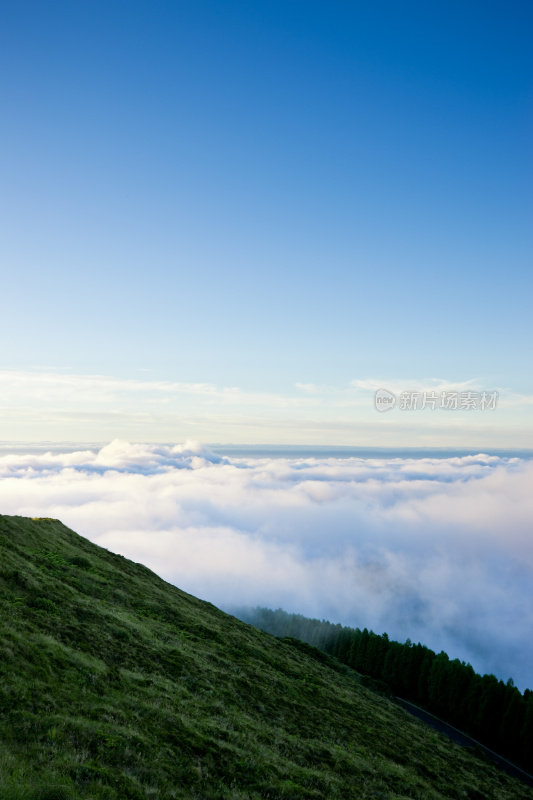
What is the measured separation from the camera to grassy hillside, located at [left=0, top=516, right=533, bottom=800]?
1423cm

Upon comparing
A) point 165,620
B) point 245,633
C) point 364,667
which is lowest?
point 364,667

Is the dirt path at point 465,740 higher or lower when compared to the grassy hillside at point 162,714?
lower

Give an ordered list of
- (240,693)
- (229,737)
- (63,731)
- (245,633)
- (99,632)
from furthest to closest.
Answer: (245,633) < (240,693) < (99,632) < (229,737) < (63,731)

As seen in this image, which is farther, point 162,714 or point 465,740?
point 465,740

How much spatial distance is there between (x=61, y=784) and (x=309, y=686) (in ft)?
115

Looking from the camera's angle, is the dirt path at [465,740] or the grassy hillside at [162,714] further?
the dirt path at [465,740]

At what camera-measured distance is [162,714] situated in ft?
65.5

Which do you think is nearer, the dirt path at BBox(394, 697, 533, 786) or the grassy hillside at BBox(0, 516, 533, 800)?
the grassy hillside at BBox(0, 516, 533, 800)

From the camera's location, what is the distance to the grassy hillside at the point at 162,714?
14234 millimetres

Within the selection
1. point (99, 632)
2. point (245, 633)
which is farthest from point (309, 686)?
point (99, 632)

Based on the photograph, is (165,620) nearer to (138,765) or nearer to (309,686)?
(309,686)

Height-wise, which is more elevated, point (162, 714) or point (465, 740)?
point (162, 714)

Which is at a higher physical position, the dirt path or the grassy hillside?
the grassy hillside

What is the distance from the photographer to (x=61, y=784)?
11797 millimetres
